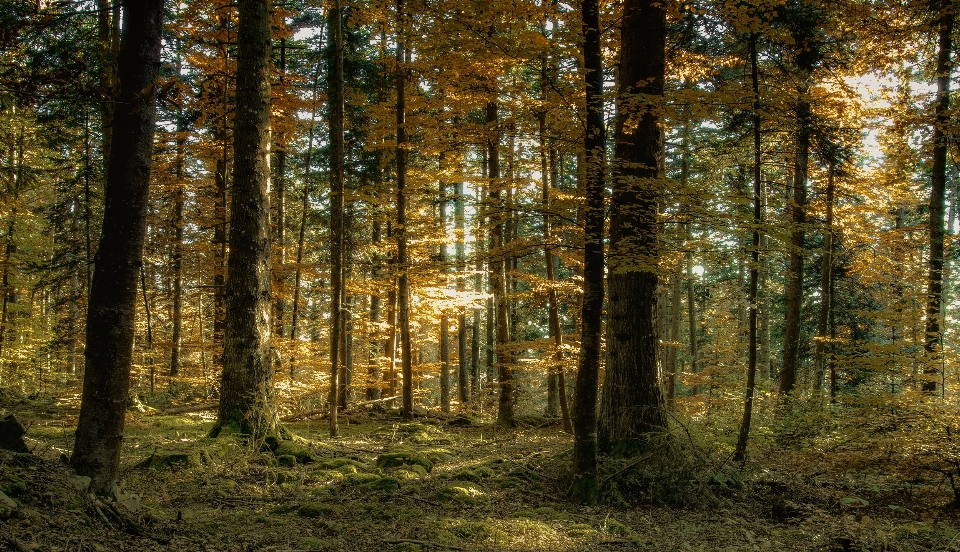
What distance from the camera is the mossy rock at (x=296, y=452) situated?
725cm

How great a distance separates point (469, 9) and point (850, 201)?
42.8 feet

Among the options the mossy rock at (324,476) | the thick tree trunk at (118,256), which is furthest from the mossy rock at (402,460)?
Result: the thick tree trunk at (118,256)

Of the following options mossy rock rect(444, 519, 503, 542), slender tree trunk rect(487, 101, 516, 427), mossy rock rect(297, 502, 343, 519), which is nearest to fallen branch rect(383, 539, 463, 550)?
mossy rock rect(444, 519, 503, 542)

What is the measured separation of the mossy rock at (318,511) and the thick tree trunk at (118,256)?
1760 millimetres

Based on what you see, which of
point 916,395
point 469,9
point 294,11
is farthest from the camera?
point 294,11

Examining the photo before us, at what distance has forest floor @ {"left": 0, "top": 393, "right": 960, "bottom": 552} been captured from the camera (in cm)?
382

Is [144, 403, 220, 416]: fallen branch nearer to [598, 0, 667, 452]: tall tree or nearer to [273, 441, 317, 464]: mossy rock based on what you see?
[273, 441, 317, 464]: mossy rock

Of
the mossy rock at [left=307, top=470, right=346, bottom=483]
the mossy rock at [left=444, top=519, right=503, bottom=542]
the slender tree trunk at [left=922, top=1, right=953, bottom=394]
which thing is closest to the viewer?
the mossy rock at [left=444, top=519, right=503, bottom=542]

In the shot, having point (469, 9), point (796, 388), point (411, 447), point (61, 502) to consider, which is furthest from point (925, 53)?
point (61, 502)

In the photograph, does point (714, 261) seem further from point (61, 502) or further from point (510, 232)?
point (510, 232)

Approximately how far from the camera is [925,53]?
1192 cm

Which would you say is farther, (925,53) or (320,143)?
(320,143)

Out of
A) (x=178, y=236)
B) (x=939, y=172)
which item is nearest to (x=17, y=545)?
(x=178, y=236)

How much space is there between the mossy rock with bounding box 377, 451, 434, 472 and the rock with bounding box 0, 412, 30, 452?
14.2 ft
